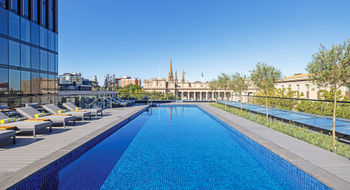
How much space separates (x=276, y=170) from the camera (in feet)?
13.4

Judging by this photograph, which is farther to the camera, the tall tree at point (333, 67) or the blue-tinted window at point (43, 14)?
the blue-tinted window at point (43, 14)

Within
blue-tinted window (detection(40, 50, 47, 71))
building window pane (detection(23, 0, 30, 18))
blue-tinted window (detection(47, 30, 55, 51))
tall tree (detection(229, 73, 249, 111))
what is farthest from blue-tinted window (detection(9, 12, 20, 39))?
tall tree (detection(229, 73, 249, 111))

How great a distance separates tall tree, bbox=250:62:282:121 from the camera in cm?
899

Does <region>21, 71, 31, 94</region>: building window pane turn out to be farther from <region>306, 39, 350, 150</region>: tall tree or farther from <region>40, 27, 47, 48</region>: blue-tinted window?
<region>306, 39, 350, 150</region>: tall tree

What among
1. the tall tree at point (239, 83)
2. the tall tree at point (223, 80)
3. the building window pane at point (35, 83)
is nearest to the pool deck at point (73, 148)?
the building window pane at point (35, 83)

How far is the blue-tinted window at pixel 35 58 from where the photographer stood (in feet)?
39.2

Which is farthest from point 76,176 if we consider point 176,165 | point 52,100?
point 52,100

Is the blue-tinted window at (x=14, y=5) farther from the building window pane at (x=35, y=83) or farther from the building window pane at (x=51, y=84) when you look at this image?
the building window pane at (x=51, y=84)

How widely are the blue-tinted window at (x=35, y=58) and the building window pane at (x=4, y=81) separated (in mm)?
2014

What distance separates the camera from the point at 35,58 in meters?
12.2

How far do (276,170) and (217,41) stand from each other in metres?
30.3

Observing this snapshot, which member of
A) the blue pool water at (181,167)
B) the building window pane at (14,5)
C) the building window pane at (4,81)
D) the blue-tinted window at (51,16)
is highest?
the blue-tinted window at (51,16)

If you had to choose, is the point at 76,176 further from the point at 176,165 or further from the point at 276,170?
the point at 276,170

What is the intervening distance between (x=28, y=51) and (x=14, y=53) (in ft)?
3.56
